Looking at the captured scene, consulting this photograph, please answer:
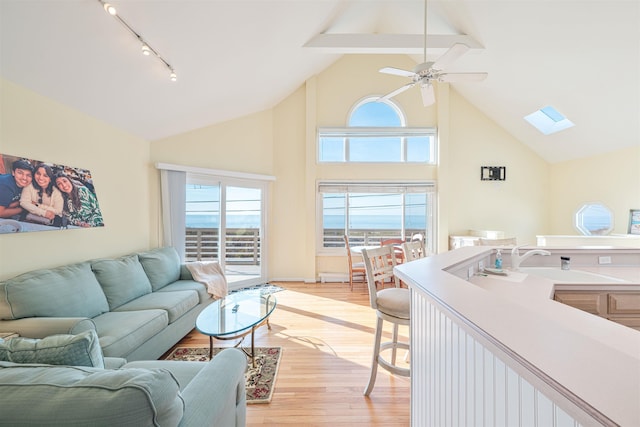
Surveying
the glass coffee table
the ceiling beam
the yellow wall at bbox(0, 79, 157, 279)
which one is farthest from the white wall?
the glass coffee table

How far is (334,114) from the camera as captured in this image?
5.01m

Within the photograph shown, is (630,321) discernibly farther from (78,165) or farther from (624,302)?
(78,165)

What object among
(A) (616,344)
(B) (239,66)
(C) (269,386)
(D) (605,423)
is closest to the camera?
(D) (605,423)

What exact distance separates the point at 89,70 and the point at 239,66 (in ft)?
4.98

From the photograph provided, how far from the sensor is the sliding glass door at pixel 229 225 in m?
3.99

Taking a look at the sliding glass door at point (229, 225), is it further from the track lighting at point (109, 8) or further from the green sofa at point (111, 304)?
the track lighting at point (109, 8)

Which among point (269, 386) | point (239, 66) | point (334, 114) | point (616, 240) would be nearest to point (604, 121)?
point (616, 240)

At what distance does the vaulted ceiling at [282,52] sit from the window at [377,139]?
114cm

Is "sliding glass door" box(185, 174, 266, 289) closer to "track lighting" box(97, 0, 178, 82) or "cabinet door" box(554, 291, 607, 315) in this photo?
"track lighting" box(97, 0, 178, 82)

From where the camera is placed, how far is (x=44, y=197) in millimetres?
2215

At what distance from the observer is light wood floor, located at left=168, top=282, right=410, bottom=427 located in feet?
5.69

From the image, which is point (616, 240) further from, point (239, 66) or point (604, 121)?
point (239, 66)

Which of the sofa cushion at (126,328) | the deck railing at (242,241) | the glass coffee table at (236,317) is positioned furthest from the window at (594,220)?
the sofa cushion at (126,328)

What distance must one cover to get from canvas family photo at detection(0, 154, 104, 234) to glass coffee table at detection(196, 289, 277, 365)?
1.52 meters
